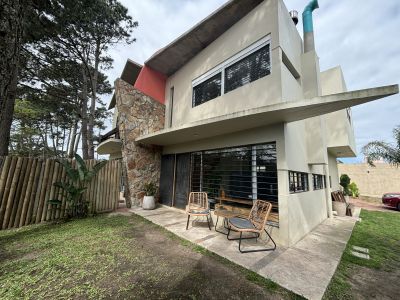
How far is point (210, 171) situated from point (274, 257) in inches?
151

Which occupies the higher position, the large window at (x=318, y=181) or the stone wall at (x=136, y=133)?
the stone wall at (x=136, y=133)

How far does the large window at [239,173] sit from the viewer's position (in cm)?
519

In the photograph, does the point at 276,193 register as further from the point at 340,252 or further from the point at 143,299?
the point at 143,299

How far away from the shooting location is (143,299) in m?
2.47

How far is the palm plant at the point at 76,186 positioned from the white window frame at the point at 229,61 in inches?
246

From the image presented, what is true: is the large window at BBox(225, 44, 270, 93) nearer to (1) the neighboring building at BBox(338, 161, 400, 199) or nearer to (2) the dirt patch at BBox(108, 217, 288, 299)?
(2) the dirt patch at BBox(108, 217, 288, 299)

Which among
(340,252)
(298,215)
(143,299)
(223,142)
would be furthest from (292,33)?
(143,299)

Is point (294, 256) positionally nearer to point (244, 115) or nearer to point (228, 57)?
point (244, 115)

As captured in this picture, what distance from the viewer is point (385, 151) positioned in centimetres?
958

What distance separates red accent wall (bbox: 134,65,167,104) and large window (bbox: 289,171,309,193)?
8.41 meters

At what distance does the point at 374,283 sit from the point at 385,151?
10.2 metres

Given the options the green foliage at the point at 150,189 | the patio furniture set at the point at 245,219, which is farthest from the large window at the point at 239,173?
the green foliage at the point at 150,189

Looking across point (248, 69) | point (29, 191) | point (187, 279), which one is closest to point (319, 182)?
point (248, 69)

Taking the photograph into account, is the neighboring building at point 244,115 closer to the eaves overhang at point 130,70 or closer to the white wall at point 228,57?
the white wall at point 228,57
